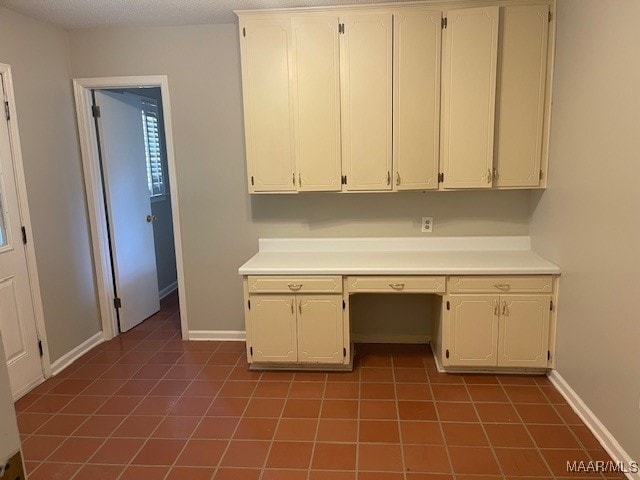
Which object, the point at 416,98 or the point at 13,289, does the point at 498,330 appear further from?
the point at 13,289

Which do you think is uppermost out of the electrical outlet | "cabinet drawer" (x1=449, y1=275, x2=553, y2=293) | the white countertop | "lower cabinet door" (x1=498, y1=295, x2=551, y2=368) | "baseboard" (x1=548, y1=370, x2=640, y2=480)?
the electrical outlet

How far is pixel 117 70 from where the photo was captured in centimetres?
346

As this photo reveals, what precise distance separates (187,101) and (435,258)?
219cm

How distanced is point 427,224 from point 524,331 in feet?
3.30

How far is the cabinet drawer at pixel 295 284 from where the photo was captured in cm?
297

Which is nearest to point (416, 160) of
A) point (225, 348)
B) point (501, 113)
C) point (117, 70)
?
point (501, 113)

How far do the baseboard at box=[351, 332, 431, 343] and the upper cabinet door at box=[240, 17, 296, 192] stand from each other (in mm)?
1331

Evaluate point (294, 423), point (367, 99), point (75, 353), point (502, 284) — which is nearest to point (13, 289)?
point (75, 353)

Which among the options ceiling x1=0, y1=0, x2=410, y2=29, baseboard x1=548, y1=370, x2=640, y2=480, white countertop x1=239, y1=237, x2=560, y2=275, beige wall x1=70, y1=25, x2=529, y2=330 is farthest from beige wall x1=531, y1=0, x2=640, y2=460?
ceiling x1=0, y1=0, x2=410, y2=29

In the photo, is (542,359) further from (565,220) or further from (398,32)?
(398,32)

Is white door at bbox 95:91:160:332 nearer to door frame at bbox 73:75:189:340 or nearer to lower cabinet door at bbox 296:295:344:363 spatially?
door frame at bbox 73:75:189:340

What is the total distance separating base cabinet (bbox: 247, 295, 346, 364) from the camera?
3.03 m

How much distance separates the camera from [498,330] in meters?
2.92

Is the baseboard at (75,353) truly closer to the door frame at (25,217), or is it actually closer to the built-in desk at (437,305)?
the door frame at (25,217)
